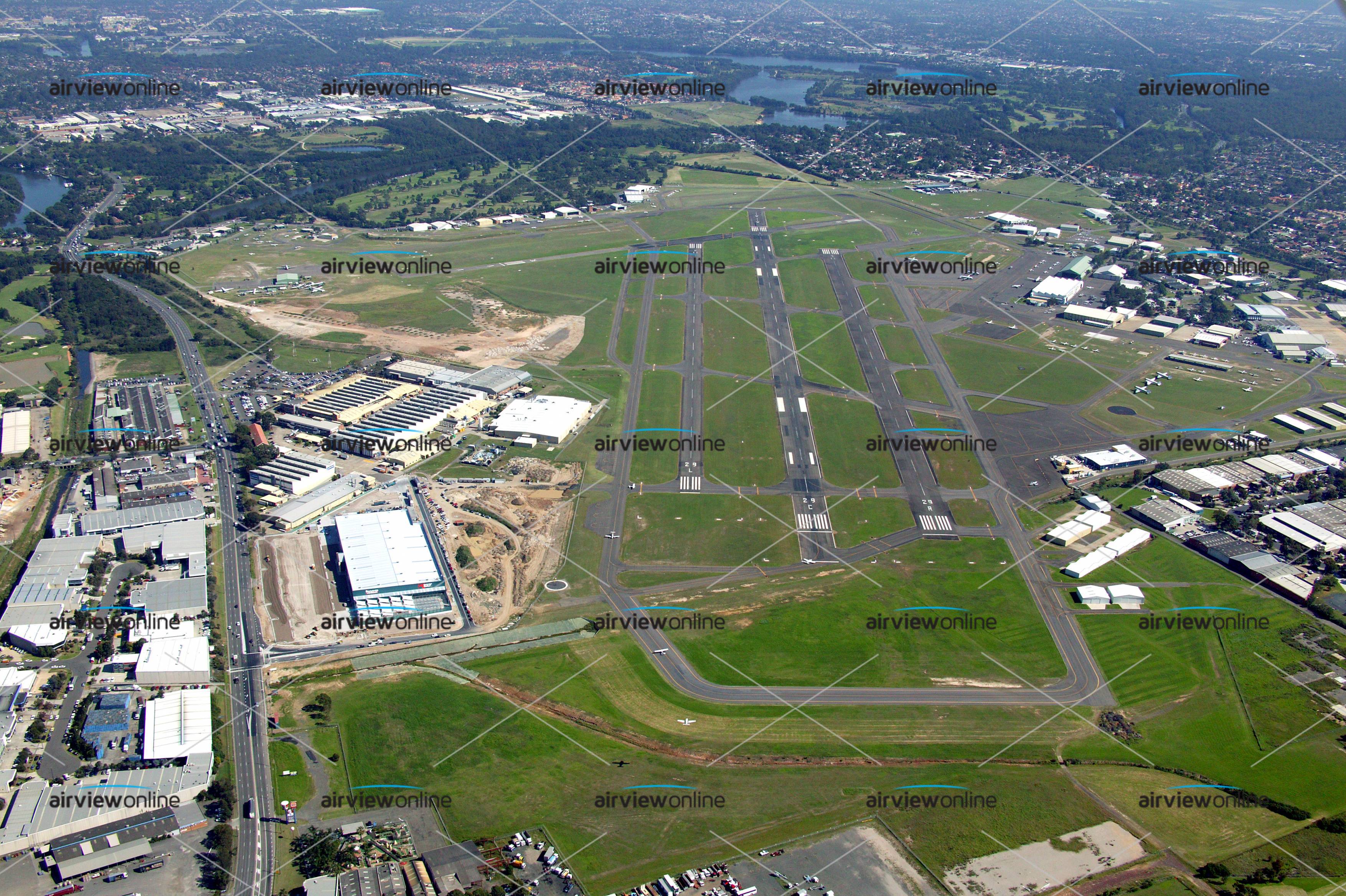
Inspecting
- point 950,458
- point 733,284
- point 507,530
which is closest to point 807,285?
point 733,284

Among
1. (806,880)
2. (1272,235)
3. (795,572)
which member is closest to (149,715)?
(806,880)

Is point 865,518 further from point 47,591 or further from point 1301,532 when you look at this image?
point 47,591

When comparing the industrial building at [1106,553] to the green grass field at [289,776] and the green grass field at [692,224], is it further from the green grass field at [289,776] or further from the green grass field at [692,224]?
the green grass field at [692,224]

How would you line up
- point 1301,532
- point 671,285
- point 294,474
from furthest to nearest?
point 671,285, point 294,474, point 1301,532

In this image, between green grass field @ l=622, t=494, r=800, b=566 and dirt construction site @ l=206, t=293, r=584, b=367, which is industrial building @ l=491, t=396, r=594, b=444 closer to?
green grass field @ l=622, t=494, r=800, b=566

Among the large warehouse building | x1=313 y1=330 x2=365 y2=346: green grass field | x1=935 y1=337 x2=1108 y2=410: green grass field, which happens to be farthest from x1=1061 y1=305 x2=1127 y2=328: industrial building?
the large warehouse building

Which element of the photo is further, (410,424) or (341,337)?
(341,337)

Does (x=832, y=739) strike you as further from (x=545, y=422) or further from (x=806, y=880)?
(x=545, y=422)
